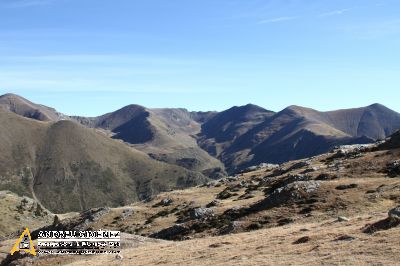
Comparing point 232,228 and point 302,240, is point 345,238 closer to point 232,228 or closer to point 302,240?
point 302,240

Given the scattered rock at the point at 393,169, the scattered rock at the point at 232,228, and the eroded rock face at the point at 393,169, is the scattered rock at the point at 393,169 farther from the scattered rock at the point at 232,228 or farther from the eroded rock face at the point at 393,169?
the scattered rock at the point at 232,228

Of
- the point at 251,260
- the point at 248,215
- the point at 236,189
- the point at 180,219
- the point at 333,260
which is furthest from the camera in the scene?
the point at 236,189

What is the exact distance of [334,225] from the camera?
41.1 m

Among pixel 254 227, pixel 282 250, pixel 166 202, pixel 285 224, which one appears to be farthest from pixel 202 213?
pixel 282 250

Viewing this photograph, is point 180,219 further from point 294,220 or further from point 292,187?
point 294,220

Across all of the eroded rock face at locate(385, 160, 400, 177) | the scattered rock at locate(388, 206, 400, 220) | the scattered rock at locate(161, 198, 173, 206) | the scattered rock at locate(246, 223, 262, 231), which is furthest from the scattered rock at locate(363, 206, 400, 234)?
the scattered rock at locate(161, 198, 173, 206)

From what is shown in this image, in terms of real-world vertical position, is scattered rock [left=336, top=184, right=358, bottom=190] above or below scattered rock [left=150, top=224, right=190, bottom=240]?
above

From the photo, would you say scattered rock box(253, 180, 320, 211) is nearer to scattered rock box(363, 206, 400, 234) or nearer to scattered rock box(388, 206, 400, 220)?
scattered rock box(388, 206, 400, 220)

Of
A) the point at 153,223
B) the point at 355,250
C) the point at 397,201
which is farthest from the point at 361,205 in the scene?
the point at 153,223

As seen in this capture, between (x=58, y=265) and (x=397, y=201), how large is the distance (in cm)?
3844

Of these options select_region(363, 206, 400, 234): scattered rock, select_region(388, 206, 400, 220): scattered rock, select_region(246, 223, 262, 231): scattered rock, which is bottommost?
select_region(246, 223, 262, 231): scattered rock

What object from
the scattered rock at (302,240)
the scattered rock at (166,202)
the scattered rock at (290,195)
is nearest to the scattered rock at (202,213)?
the scattered rock at (290,195)

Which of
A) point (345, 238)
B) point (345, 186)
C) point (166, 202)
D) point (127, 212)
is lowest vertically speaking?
point (127, 212)

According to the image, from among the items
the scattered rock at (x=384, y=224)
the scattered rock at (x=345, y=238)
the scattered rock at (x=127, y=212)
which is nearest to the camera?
the scattered rock at (x=345, y=238)
